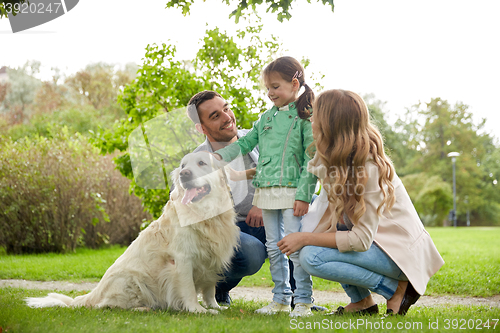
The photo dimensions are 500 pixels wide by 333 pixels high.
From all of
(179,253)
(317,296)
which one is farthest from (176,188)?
(317,296)

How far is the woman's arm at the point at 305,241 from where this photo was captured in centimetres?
283

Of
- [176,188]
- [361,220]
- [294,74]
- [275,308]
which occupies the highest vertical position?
[294,74]

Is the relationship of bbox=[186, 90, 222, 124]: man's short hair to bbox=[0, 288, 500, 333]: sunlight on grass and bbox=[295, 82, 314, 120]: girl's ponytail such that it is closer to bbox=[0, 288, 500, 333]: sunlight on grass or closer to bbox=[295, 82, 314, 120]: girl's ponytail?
bbox=[295, 82, 314, 120]: girl's ponytail

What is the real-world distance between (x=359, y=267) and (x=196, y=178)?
1419 mm

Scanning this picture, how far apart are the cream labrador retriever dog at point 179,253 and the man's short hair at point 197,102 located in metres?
0.96

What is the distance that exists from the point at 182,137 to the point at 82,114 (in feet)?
69.8

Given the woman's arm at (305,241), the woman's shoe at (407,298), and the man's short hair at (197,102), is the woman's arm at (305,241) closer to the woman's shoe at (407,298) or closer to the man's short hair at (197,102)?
the woman's shoe at (407,298)

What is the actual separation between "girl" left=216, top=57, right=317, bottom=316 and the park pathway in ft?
4.63

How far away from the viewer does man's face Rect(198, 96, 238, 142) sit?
158 inches

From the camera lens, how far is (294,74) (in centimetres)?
329

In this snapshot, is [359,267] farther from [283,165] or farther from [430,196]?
[430,196]

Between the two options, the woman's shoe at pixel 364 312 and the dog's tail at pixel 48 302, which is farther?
the dog's tail at pixel 48 302

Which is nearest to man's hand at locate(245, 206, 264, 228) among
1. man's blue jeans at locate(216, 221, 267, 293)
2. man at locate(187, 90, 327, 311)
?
man at locate(187, 90, 327, 311)

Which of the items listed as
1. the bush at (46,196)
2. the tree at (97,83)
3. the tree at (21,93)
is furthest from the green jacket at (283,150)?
the tree at (21,93)
